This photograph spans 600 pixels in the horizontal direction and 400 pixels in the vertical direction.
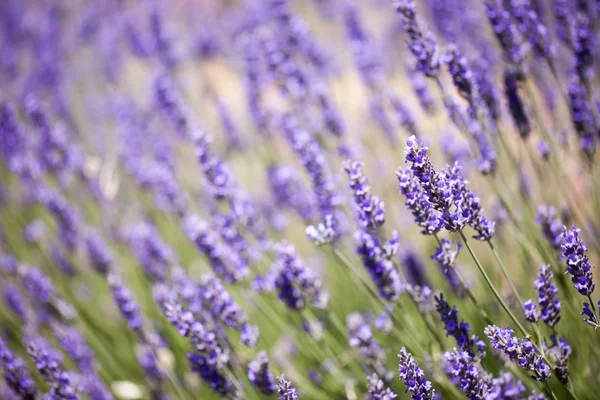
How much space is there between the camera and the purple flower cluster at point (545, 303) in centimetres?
148

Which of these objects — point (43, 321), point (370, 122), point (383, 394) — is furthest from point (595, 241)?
point (43, 321)

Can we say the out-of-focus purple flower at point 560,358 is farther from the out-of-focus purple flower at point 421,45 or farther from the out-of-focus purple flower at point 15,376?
the out-of-focus purple flower at point 15,376

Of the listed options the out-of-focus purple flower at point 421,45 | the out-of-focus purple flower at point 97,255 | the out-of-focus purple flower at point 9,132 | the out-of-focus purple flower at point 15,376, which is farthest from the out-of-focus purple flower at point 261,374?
the out-of-focus purple flower at point 9,132

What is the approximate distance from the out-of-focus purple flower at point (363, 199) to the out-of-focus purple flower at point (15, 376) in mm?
1607

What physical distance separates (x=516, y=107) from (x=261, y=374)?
5.22 feet

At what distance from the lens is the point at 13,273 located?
370 cm

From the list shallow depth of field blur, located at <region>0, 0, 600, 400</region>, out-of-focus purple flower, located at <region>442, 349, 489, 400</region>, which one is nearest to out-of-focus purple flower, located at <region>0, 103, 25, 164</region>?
shallow depth of field blur, located at <region>0, 0, 600, 400</region>

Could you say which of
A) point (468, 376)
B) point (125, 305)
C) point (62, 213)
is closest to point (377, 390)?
point (468, 376)

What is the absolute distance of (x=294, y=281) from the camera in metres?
2.02

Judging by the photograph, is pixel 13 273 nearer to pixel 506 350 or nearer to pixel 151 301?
pixel 151 301

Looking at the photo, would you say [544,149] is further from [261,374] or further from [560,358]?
[261,374]

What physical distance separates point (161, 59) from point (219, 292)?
9.49ft

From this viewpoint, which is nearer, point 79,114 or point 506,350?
point 506,350

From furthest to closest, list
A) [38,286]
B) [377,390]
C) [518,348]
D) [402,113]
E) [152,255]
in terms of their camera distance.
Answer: [152,255] → [38,286] → [402,113] → [377,390] → [518,348]
